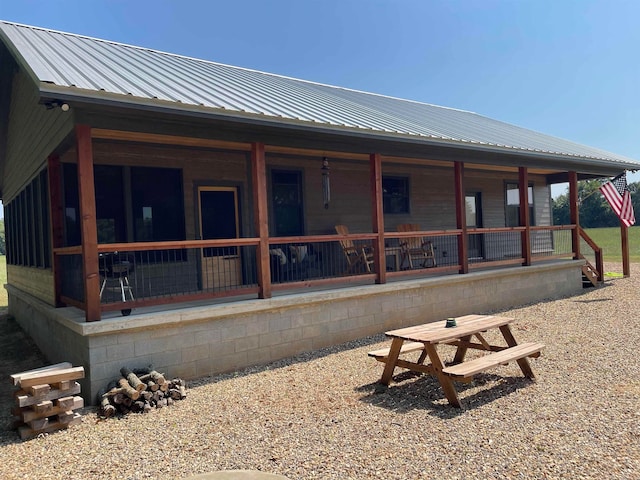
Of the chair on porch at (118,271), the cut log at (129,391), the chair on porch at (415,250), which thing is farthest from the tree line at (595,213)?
the cut log at (129,391)

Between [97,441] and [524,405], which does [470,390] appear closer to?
[524,405]

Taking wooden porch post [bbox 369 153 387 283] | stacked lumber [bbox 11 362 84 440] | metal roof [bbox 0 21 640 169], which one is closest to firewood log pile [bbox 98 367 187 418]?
stacked lumber [bbox 11 362 84 440]

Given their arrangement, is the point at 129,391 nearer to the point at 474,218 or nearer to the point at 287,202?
the point at 287,202

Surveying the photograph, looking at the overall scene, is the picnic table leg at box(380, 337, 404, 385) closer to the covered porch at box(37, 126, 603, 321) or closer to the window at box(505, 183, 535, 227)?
the covered porch at box(37, 126, 603, 321)

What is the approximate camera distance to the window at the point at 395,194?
11453 mm

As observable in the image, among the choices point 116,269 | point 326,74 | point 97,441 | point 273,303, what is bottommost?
point 97,441

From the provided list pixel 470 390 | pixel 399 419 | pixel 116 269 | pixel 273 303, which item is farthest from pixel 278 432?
pixel 116 269

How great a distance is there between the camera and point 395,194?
11648 millimetres

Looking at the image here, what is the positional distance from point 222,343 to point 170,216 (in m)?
3.33

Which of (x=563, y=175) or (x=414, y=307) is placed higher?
(x=563, y=175)

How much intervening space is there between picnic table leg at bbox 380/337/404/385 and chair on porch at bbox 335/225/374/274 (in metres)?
4.12

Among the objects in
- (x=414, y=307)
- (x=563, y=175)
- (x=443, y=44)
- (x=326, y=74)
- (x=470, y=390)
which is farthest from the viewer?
(x=326, y=74)

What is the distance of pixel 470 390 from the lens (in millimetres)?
4727

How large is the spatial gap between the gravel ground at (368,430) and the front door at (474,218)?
7822mm
